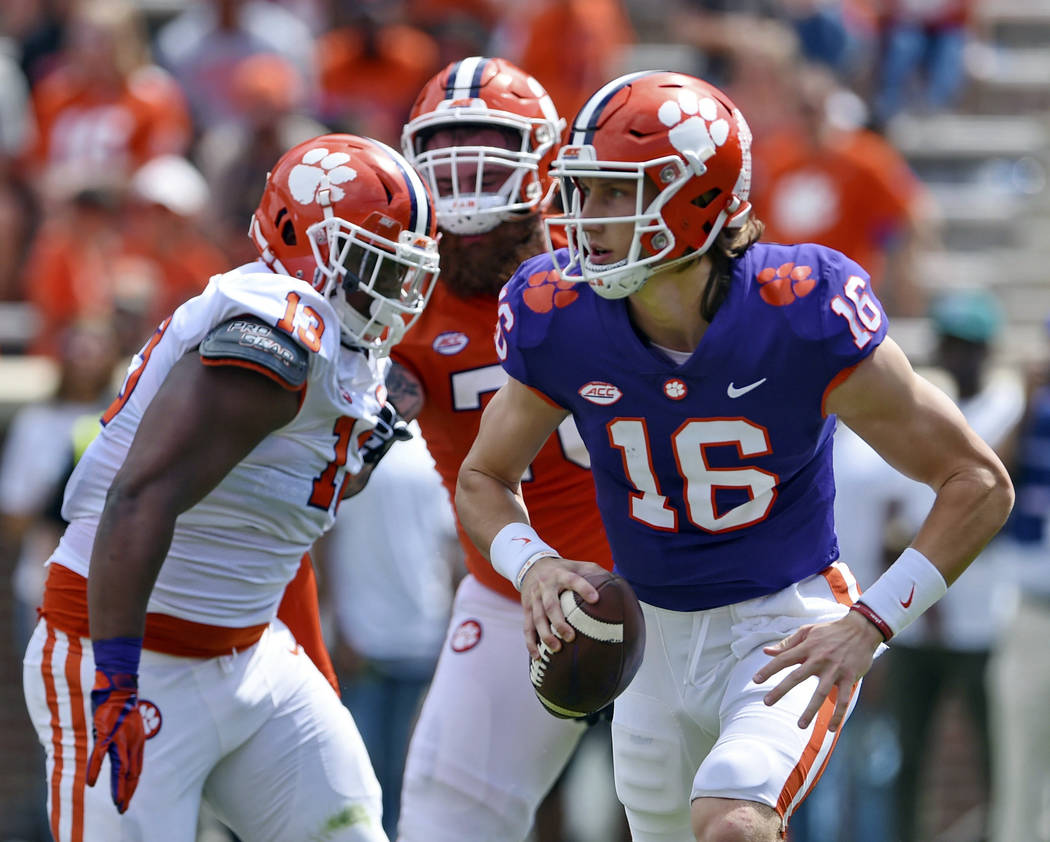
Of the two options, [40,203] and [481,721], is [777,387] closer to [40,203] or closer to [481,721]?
[481,721]

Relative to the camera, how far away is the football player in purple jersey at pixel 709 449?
334 centimetres

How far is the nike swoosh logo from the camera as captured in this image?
342cm

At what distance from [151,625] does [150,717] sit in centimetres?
20

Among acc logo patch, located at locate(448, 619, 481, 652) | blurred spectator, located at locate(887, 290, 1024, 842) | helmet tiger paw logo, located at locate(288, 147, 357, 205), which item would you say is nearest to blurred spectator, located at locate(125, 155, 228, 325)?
blurred spectator, located at locate(887, 290, 1024, 842)

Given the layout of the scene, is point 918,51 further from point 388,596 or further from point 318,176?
point 318,176

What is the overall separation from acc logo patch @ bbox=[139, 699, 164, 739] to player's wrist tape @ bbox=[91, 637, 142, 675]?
295mm

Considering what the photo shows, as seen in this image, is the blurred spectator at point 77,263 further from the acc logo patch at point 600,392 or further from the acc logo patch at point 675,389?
the acc logo patch at point 675,389

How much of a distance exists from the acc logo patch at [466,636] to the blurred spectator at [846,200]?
431cm

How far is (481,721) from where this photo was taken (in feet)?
14.0

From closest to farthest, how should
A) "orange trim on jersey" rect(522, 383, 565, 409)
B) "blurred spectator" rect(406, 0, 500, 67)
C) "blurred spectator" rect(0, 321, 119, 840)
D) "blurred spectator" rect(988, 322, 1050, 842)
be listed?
"orange trim on jersey" rect(522, 383, 565, 409), "blurred spectator" rect(988, 322, 1050, 842), "blurred spectator" rect(0, 321, 119, 840), "blurred spectator" rect(406, 0, 500, 67)

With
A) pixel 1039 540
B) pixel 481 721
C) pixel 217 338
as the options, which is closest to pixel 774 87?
pixel 1039 540

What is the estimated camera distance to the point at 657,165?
3.42 metres

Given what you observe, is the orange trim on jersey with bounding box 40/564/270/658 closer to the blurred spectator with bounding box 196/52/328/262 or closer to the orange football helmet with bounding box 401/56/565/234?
the orange football helmet with bounding box 401/56/565/234

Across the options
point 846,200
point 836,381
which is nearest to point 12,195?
point 846,200
